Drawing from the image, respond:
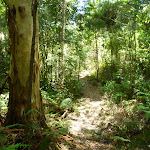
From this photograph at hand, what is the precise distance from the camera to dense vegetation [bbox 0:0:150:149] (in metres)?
4.53

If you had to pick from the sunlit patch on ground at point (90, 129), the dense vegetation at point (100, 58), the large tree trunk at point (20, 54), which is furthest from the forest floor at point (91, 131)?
the large tree trunk at point (20, 54)

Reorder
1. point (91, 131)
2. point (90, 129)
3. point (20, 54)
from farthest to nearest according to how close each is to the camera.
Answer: point (90, 129) → point (91, 131) → point (20, 54)

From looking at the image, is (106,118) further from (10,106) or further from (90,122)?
(10,106)

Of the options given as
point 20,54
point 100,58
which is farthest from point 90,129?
point 100,58

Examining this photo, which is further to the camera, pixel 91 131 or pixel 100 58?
pixel 100 58

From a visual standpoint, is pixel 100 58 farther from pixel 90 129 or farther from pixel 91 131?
pixel 91 131

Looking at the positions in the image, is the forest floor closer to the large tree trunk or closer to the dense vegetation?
the dense vegetation

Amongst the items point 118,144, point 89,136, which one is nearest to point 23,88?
point 89,136

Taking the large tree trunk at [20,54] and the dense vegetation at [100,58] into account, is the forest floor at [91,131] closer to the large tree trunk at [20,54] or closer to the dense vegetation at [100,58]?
the dense vegetation at [100,58]

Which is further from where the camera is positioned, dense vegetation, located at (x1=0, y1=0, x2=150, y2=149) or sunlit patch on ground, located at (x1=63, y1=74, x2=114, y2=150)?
dense vegetation, located at (x1=0, y1=0, x2=150, y2=149)

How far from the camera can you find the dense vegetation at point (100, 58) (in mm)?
4527

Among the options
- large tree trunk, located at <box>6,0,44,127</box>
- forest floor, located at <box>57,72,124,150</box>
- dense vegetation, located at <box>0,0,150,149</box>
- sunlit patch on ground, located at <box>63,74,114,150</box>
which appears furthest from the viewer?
dense vegetation, located at <box>0,0,150,149</box>

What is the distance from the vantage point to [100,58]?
48.9 ft

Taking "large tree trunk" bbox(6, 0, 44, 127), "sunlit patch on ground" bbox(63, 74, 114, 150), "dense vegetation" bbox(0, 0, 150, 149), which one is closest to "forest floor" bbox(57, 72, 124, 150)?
"sunlit patch on ground" bbox(63, 74, 114, 150)
